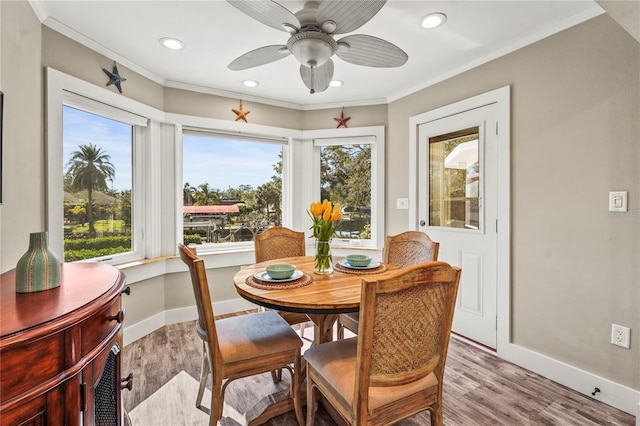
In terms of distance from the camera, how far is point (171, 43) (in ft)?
7.70

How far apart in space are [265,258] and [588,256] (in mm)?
2319

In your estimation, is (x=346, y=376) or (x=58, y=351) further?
(x=346, y=376)

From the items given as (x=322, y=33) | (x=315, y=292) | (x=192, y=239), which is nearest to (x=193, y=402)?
(x=315, y=292)

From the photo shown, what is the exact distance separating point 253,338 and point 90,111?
7.25 ft

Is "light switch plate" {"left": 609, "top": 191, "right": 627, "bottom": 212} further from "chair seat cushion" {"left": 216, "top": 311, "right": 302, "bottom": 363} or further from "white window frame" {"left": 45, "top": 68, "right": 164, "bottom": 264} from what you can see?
"white window frame" {"left": 45, "top": 68, "right": 164, "bottom": 264}

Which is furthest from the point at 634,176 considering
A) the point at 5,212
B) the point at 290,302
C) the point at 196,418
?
the point at 5,212

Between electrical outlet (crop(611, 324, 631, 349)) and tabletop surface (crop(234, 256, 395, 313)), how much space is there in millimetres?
1621

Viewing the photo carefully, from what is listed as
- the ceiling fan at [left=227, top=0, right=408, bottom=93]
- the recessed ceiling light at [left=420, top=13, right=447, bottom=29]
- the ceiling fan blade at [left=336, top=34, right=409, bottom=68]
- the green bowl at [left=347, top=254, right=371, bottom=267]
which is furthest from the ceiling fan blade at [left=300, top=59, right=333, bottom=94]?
the green bowl at [left=347, top=254, right=371, bottom=267]

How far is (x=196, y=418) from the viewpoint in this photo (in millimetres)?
1779

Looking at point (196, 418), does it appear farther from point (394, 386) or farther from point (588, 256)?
point (588, 256)

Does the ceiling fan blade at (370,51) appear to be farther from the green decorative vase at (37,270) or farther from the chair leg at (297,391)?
the chair leg at (297,391)

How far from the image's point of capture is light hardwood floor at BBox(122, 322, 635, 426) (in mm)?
1787

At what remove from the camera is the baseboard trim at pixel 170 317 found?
2.71 metres

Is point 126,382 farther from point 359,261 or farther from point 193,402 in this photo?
point 359,261
